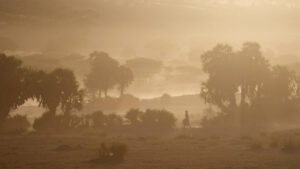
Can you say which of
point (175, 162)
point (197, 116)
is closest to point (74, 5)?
point (197, 116)

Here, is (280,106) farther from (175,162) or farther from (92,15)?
(92,15)

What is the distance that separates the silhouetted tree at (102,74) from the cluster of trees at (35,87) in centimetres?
2426

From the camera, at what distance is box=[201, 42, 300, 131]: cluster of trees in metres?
60.7

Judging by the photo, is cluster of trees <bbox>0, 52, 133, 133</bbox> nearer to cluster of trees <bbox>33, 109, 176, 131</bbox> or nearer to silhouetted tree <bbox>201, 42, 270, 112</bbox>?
cluster of trees <bbox>33, 109, 176, 131</bbox>

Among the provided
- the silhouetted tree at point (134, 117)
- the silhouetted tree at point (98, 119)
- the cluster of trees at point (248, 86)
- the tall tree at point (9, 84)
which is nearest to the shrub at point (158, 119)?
the silhouetted tree at point (134, 117)

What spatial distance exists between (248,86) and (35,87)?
24.8 m

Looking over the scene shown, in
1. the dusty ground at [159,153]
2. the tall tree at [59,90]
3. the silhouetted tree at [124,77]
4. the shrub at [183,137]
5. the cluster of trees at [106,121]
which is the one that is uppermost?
the silhouetted tree at [124,77]

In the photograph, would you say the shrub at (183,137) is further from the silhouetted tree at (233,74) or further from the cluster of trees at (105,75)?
the cluster of trees at (105,75)

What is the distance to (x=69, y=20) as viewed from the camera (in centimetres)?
16725

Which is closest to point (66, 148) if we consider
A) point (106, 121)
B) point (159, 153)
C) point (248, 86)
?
point (159, 153)

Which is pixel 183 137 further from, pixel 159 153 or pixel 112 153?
pixel 112 153

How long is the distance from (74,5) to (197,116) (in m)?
109

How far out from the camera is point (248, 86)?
62.7 m

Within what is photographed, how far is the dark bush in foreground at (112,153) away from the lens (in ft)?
102
